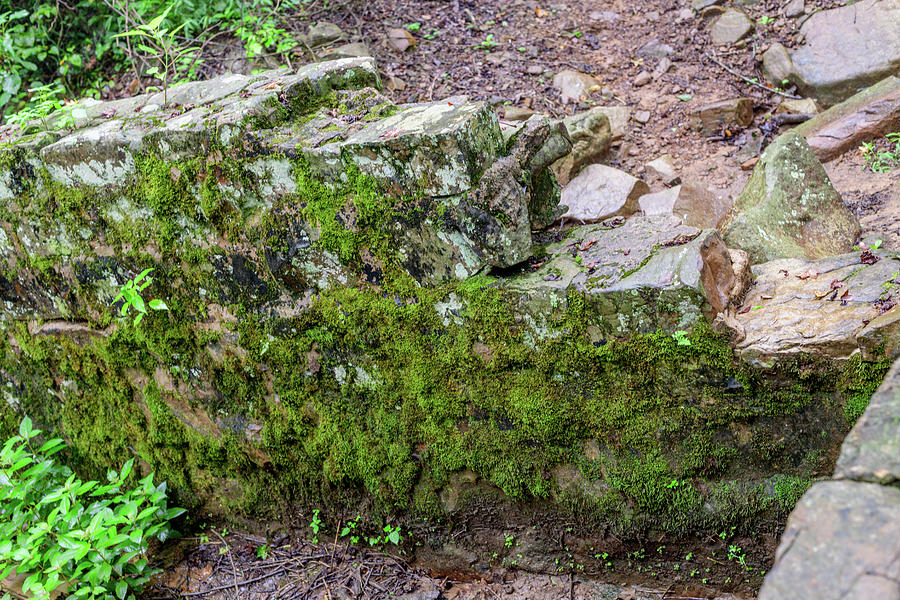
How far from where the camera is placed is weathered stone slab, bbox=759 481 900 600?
3.80ft

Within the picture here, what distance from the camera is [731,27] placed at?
23.0ft

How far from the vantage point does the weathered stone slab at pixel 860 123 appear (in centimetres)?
532

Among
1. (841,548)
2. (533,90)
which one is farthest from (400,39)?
(841,548)

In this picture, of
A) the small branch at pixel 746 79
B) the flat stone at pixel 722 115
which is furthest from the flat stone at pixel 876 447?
the small branch at pixel 746 79

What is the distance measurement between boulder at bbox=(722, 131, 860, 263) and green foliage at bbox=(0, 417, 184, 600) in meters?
3.80

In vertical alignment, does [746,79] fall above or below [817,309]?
below

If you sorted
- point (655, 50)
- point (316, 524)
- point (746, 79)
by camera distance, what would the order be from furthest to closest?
point (655, 50), point (746, 79), point (316, 524)

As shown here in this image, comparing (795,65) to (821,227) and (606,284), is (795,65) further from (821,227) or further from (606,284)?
(606,284)

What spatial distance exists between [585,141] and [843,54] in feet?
9.56

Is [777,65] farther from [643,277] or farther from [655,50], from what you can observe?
[643,277]

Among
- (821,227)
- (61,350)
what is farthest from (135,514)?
(821,227)

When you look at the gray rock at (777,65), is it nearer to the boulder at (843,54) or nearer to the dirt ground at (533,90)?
the boulder at (843,54)

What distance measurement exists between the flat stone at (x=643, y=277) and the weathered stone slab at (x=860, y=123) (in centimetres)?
324

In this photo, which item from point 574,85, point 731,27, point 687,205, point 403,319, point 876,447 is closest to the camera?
point 876,447
